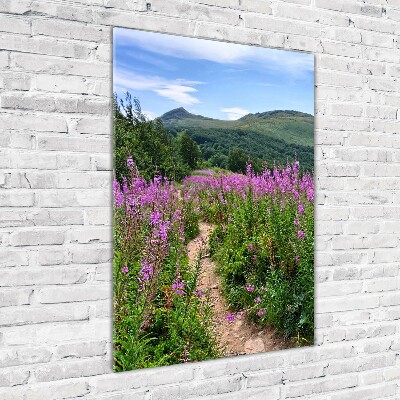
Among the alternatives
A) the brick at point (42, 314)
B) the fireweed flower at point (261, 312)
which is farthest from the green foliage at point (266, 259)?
the brick at point (42, 314)

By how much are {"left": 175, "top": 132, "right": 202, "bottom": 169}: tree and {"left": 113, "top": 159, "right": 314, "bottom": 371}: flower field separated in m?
0.07

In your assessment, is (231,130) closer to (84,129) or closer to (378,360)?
(84,129)

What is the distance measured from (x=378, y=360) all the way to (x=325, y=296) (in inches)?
19.3

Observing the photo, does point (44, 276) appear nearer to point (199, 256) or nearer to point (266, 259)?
point (199, 256)

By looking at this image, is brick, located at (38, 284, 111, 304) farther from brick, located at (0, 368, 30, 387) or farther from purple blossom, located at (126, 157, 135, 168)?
purple blossom, located at (126, 157, 135, 168)

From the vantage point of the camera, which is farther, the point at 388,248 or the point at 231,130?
the point at 388,248

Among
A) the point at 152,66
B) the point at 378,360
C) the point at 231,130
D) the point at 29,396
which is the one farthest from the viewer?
the point at 378,360

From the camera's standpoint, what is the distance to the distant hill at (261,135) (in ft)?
8.05

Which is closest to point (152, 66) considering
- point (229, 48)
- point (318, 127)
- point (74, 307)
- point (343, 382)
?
point (229, 48)

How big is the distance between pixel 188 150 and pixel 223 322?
2.76ft

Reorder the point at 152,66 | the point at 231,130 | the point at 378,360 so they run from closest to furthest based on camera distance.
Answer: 1. the point at 152,66
2. the point at 231,130
3. the point at 378,360

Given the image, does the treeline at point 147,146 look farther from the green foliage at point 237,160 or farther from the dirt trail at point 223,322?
the dirt trail at point 223,322

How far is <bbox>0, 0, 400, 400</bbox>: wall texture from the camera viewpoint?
2018mm

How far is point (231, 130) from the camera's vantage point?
251 cm
